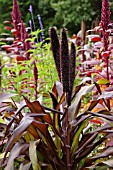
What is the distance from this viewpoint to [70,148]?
1905mm

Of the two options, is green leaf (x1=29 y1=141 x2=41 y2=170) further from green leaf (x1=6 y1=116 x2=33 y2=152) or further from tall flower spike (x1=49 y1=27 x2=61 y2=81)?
tall flower spike (x1=49 y1=27 x2=61 y2=81)

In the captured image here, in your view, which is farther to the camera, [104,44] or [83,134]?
[104,44]

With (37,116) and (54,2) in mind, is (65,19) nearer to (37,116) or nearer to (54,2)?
(54,2)

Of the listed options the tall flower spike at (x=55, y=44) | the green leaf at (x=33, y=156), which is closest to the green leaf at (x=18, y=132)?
the green leaf at (x=33, y=156)

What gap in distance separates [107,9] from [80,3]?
11357 mm

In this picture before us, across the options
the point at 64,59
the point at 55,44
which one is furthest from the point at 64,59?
the point at 55,44

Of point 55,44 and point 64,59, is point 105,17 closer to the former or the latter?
point 55,44

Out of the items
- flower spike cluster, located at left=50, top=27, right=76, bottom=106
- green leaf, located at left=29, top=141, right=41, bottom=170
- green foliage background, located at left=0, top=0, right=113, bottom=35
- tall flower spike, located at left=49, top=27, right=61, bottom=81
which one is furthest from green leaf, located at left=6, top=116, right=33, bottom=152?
green foliage background, located at left=0, top=0, right=113, bottom=35

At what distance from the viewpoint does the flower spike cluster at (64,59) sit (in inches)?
65.4

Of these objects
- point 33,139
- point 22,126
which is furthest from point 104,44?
point 22,126

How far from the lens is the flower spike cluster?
5.45ft

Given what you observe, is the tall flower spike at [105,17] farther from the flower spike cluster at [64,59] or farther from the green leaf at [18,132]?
the green leaf at [18,132]

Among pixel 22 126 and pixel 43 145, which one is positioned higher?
pixel 22 126

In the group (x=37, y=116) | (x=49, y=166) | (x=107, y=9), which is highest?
(x=107, y=9)
